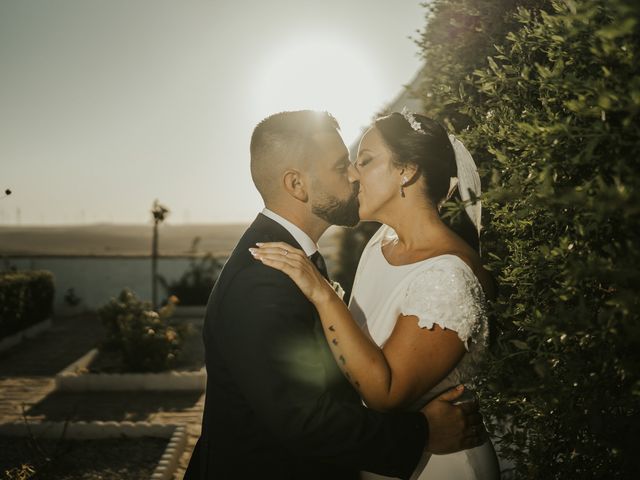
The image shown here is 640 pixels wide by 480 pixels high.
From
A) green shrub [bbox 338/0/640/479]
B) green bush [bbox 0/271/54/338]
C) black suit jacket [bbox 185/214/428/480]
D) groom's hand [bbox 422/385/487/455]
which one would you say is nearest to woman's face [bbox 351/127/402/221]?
green shrub [bbox 338/0/640/479]

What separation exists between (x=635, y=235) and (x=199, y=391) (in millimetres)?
11231

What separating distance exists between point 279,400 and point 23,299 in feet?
59.4

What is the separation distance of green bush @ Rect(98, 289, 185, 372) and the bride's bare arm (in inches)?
409

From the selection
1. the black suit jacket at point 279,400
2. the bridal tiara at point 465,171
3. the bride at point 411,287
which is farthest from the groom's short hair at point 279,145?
the bridal tiara at point 465,171

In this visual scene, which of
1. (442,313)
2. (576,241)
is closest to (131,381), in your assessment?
(442,313)

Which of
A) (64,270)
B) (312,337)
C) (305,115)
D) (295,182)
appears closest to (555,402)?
(312,337)

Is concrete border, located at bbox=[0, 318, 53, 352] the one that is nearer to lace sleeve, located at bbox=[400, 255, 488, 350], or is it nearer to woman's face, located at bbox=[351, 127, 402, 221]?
woman's face, located at bbox=[351, 127, 402, 221]

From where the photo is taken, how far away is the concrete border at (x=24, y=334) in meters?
16.4

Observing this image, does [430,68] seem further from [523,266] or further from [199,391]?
[199,391]

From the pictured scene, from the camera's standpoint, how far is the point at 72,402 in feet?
36.5

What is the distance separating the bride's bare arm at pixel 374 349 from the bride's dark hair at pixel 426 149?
1076 millimetres

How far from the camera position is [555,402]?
212cm

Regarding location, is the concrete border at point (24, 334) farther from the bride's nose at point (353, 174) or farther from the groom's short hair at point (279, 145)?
the bride's nose at point (353, 174)

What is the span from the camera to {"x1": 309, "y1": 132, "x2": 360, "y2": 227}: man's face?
11.5ft
